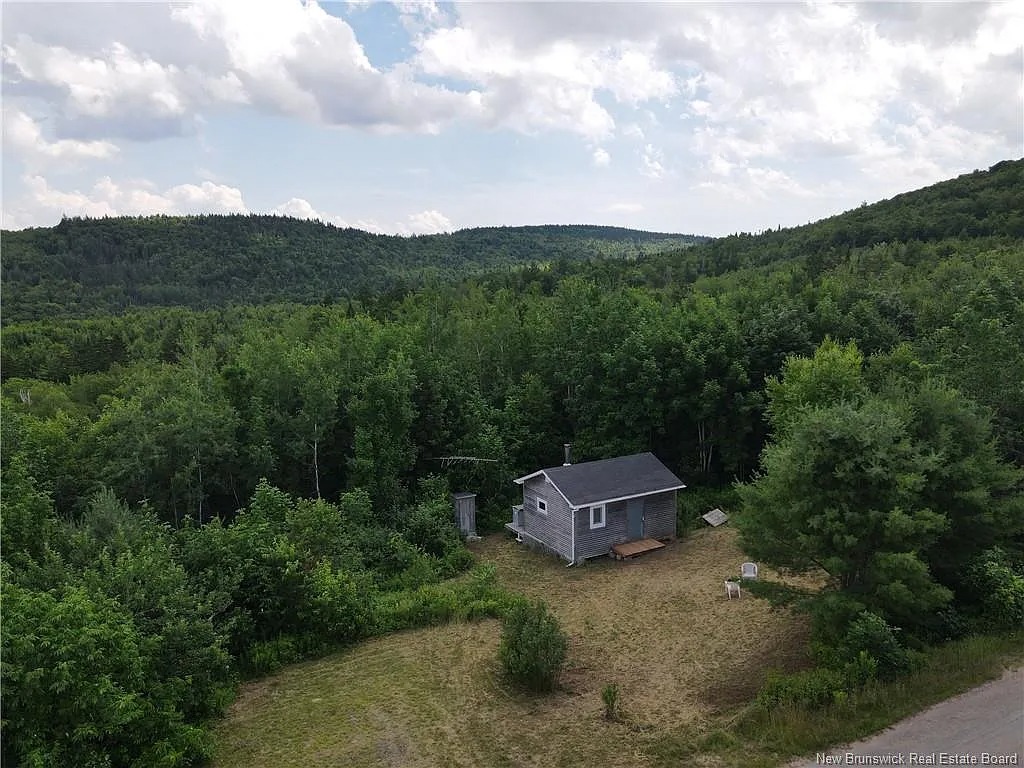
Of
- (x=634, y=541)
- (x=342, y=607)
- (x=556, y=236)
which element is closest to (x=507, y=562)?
(x=634, y=541)

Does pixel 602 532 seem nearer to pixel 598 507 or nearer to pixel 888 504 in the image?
pixel 598 507

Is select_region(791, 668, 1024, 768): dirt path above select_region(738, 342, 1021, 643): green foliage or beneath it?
beneath

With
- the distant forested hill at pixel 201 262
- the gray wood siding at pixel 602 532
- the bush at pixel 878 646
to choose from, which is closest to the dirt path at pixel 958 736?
the bush at pixel 878 646

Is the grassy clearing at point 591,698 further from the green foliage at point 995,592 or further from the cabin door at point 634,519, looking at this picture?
the cabin door at point 634,519

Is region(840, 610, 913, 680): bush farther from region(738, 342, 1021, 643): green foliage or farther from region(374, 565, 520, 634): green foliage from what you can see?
region(374, 565, 520, 634): green foliage

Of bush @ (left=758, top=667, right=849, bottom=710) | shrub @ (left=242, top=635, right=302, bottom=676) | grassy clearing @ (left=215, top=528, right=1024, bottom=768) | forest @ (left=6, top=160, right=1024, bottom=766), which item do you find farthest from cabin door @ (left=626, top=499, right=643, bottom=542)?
shrub @ (left=242, top=635, right=302, bottom=676)

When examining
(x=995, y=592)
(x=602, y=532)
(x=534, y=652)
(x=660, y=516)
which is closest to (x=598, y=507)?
(x=602, y=532)

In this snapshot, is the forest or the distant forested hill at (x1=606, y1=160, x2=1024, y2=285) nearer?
the forest
